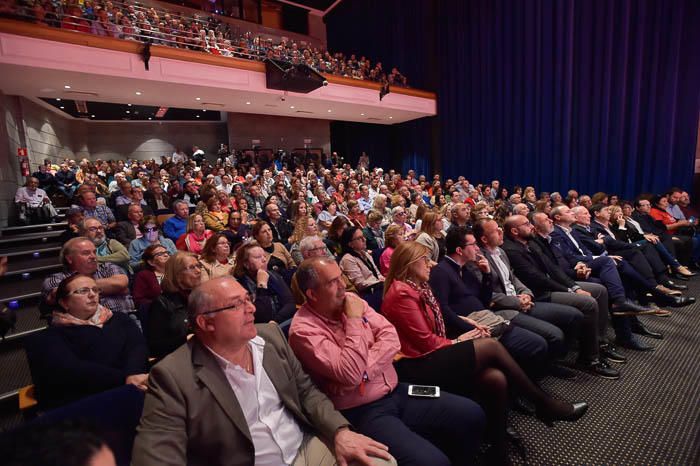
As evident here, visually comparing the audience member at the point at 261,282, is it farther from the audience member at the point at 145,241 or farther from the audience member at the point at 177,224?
the audience member at the point at 177,224

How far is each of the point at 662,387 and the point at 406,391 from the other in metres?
1.81

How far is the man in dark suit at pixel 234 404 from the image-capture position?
1.05 m

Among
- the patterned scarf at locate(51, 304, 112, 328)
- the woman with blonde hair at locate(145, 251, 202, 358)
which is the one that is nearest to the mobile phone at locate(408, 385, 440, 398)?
the woman with blonde hair at locate(145, 251, 202, 358)

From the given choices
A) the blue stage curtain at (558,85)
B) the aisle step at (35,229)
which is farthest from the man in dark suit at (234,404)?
the blue stage curtain at (558,85)

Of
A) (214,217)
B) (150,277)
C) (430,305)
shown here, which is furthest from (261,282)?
(214,217)

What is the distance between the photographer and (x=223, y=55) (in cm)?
763

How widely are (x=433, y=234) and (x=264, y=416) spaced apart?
110 inches

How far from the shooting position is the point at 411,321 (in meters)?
1.74

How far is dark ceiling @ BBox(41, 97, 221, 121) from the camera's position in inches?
386

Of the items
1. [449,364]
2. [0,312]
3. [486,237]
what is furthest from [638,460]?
[0,312]

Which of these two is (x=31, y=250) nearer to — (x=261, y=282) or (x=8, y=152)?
(x=8, y=152)

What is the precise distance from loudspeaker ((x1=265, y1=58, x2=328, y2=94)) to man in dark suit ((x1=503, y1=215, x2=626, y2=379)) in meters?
6.51

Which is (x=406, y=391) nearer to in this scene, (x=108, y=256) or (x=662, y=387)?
(x=662, y=387)

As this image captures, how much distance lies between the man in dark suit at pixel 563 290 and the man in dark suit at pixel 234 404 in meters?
1.95
